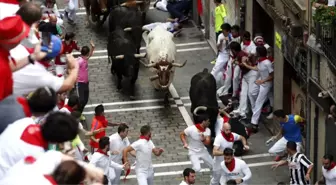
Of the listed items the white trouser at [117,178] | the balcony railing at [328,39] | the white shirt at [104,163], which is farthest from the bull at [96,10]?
the balcony railing at [328,39]

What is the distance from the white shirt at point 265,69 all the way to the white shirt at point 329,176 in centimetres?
522

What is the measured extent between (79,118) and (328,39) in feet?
17.7

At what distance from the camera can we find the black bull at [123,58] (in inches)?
1096

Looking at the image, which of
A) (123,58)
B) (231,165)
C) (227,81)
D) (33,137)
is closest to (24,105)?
(33,137)

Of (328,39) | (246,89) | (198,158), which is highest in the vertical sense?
(328,39)

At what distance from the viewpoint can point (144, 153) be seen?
20.5 metres

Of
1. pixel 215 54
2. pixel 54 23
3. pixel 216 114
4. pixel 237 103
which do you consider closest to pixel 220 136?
pixel 216 114

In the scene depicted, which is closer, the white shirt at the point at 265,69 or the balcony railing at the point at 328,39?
the balcony railing at the point at 328,39

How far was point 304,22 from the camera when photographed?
2220cm

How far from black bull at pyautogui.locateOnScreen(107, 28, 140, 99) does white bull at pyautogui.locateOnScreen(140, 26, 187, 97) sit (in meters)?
0.47

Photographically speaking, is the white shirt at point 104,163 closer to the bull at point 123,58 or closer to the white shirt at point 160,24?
the bull at point 123,58

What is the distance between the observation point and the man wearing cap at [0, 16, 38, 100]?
9398mm

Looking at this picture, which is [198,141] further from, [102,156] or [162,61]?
[162,61]

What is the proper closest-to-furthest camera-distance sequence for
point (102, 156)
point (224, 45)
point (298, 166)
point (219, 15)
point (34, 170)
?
point (34, 170) < point (102, 156) < point (298, 166) < point (224, 45) < point (219, 15)
